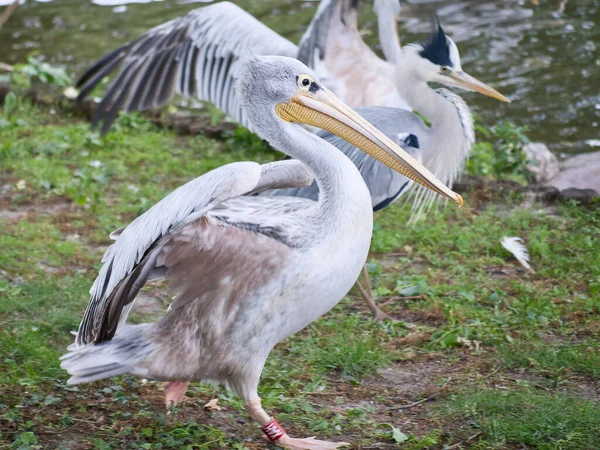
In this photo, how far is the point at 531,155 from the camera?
6.81 m

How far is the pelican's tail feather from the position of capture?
3.24 m

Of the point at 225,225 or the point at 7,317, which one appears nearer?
the point at 225,225

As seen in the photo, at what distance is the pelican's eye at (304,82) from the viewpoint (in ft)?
11.1

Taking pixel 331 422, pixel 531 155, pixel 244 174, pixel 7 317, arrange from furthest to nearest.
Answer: pixel 531 155 < pixel 7 317 < pixel 331 422 < pixel 244 174

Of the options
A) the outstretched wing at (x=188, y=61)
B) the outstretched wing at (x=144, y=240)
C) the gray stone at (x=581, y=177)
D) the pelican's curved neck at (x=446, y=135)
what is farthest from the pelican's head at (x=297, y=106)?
the gray stone at (x=581, y=177)

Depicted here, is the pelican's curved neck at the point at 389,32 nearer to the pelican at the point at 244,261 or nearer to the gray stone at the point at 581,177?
the gray stone at the point at 581,177

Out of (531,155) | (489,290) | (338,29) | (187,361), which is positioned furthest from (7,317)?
(531,155)

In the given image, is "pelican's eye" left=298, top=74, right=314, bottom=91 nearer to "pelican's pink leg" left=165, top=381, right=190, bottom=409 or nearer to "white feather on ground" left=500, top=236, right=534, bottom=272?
"pelican's pink leg" left=165, top=381, right=190, bottom=409

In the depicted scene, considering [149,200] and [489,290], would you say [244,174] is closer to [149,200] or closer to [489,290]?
[489,290]

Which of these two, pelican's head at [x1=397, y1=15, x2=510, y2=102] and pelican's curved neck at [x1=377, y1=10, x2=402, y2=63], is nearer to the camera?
pelican's head at [x1=397, y1=15, x2=510, y2=102]

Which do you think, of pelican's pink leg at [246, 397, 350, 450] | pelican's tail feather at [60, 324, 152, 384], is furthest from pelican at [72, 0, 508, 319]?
pelican's tail feather at [60, 324, 152, 384]

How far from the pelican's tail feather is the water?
4994 mm

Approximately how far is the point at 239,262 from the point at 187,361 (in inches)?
17.2

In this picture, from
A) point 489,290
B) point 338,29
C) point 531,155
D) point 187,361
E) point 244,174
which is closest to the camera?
point 244,174
